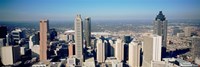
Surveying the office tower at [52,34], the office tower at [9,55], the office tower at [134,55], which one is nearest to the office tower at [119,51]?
the office tower at [134,55]

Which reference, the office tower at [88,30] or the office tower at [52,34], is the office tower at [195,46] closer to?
the office tower at [88,30]

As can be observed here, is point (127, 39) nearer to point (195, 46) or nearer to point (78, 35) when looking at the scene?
point (78, 35)

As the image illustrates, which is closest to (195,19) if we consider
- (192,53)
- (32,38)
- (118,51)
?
(192,53)

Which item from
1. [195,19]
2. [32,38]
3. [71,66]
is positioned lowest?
[71,66]

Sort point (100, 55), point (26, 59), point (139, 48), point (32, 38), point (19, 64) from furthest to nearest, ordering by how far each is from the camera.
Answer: point (32, 38)
point (100, 55)
point (139, 48)
point (26, 59)
point (19, 64)

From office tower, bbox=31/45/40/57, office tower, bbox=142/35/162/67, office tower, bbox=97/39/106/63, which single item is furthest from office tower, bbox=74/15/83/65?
office tower, bbox=142/35/162/67

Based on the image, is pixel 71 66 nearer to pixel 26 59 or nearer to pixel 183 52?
pixel 26 59

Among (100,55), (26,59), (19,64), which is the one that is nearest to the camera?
(19,64)

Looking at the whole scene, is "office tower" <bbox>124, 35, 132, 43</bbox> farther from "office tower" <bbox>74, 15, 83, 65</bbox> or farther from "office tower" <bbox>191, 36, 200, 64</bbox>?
"office tower" <bbox>191, 36, 200, 64</bbox>
